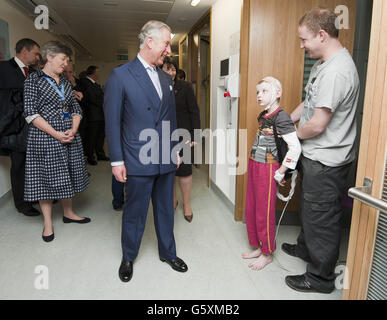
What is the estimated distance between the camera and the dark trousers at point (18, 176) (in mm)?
2732

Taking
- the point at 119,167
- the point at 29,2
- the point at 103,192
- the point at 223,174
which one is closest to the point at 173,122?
the point at 119,167

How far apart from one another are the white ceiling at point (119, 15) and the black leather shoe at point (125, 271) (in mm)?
2943

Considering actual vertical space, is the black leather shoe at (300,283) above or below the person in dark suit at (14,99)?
below

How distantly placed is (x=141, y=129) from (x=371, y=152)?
1.15 meters

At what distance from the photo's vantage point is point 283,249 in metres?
2.27

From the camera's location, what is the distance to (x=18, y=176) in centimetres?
279

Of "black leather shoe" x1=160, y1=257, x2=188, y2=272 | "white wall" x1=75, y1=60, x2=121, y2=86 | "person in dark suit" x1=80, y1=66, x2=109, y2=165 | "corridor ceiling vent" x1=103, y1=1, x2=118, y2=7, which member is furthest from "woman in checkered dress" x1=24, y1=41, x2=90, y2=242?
"white wall" x1=75, y1=60, x2=121, y2=86

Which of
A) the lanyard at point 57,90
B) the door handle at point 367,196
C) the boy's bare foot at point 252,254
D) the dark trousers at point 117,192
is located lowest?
the boy's bare foot at point 252,254

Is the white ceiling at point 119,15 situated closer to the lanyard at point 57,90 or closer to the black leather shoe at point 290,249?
the lanyard at point 57,90

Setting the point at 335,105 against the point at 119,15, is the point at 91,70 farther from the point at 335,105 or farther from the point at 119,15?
the point at 335,105

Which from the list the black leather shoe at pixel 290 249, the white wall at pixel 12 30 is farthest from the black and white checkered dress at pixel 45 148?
the black leather shoe at pixel 290 249

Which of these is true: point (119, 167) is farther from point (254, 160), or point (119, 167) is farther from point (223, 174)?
point (223, 174)

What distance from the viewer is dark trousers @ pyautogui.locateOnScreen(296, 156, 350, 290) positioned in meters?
1.64

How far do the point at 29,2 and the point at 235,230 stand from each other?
12.3ft
